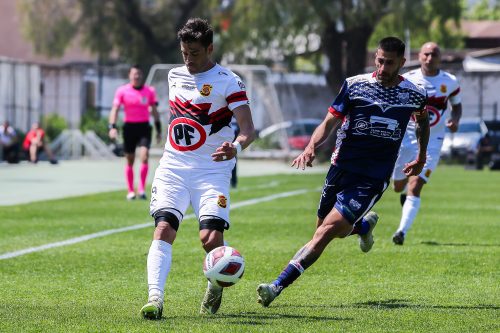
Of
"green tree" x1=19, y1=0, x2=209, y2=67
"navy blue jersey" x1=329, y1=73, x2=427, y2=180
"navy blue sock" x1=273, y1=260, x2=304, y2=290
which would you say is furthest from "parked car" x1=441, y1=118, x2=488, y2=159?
"navy blue sock" x1=273, y1=260, x2=304, y2=290

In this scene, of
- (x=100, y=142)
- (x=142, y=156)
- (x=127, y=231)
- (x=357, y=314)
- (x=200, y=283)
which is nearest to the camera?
(x=357, y=314)

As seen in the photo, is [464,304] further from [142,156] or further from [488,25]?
[488,25]

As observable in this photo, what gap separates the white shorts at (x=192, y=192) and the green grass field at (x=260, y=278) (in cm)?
70

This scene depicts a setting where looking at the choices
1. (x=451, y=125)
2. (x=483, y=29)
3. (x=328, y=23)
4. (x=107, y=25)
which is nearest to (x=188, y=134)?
(x=451, y=125)

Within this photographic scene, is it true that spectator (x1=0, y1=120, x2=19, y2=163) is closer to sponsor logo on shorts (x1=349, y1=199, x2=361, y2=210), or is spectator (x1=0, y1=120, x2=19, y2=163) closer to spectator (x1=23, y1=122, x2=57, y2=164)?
spectator (x1=23, y1=122, x2=57, y2=164)

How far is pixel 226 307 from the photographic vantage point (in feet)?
29.2

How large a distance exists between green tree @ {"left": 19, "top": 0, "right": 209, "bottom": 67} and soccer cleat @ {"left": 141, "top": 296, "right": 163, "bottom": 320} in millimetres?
49235

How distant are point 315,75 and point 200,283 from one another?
45.5 m

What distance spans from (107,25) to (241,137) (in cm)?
5002

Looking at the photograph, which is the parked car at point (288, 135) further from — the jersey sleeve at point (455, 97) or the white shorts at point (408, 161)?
the white shorts at point (408, 161)

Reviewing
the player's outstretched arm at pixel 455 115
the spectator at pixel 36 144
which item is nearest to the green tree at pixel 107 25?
the spectator at pixel 36 144

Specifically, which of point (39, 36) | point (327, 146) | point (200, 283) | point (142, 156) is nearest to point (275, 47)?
point (327, 146)

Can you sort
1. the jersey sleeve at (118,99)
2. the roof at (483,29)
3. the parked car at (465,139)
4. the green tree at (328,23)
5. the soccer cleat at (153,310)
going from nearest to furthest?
the soccer cleat at (153,310) < the jersey sleeve at (118,99) < the green tree at (328,23) < the parked car at (465,139) < the roof at (483,29)

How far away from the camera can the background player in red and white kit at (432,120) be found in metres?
14.4
